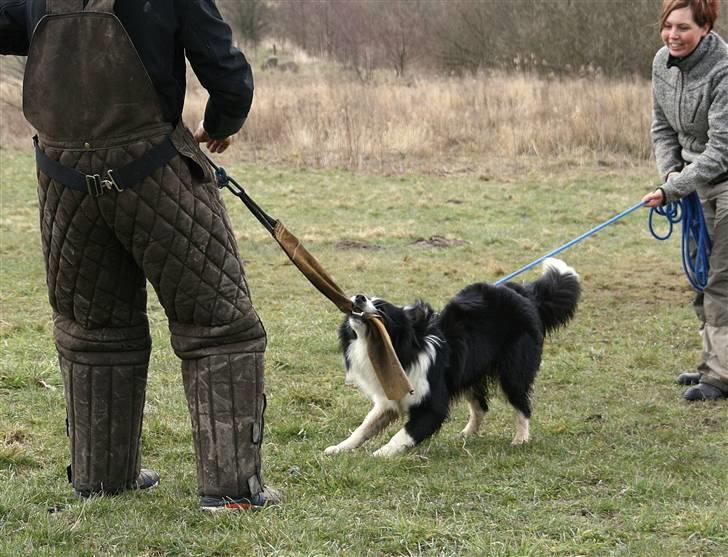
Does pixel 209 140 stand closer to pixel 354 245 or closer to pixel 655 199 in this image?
pixel 655 199

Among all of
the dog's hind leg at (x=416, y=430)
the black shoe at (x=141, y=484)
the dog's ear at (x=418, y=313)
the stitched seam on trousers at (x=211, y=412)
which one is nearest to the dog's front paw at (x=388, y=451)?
the dog's hind leg at (x=416, y=430)

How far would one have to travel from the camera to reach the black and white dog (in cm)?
455

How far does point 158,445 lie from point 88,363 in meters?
1.27

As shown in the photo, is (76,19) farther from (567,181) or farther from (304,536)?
(567,181)

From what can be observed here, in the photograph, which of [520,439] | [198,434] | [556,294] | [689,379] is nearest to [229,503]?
[198,434]

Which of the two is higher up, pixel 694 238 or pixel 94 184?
pixel 94 184

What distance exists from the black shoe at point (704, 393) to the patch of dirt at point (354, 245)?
5.51 m

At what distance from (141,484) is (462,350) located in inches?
70.4

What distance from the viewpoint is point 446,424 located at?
543 cm

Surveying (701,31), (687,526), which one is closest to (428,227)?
(701,31)

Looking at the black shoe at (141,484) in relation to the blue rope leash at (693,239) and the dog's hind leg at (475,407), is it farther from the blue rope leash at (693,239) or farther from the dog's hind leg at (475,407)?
the blue rope leash at (693,239)

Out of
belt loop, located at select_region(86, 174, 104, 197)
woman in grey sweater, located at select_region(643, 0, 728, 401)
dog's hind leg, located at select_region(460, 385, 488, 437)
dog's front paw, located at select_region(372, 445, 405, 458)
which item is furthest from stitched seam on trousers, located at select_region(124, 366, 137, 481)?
woman in grey sweater, located at select_region(643, 0, 728, 401)

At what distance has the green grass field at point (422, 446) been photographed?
3.21m

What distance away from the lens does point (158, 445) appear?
14.9ft
